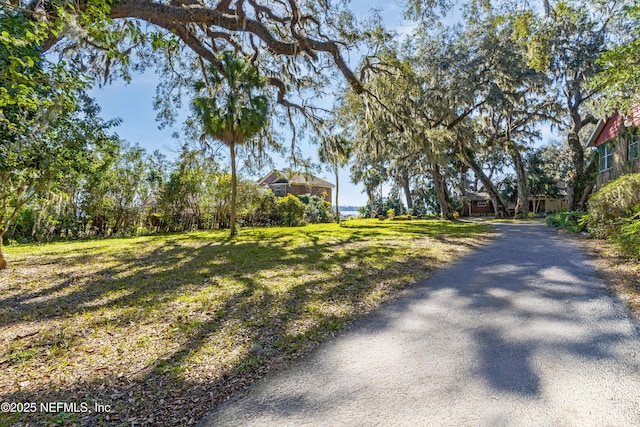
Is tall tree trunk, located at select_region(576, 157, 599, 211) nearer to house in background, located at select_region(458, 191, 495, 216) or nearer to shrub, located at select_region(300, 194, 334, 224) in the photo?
house in background, located at select_region(458, 191, 495, 216)

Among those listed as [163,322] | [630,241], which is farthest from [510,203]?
[163,322]

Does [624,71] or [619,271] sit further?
[624,71]

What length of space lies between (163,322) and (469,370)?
3.18 metres

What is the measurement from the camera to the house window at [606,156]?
13318mm

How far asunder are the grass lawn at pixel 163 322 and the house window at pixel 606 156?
11.7 m

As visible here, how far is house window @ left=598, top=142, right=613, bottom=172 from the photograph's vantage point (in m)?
13.3

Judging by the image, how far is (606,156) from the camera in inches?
545

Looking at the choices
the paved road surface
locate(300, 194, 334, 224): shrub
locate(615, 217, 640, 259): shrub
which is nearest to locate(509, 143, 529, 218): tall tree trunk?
locate(300, 194, 334, 224): shrub

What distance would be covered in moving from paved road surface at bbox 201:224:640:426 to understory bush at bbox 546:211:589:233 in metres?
7.12

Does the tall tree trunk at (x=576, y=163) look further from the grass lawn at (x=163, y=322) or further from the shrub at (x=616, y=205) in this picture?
the grass lawn at (x=163, y=322)

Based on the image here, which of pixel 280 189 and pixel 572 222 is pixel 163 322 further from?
pixel 280 189

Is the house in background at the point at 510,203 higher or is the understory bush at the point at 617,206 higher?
the house in background at the point at 510,203

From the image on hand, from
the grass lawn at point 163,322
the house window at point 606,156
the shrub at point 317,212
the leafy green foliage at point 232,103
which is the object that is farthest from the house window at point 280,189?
the grass lawn at point 163,322

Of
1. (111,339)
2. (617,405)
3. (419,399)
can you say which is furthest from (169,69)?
(617,405)
